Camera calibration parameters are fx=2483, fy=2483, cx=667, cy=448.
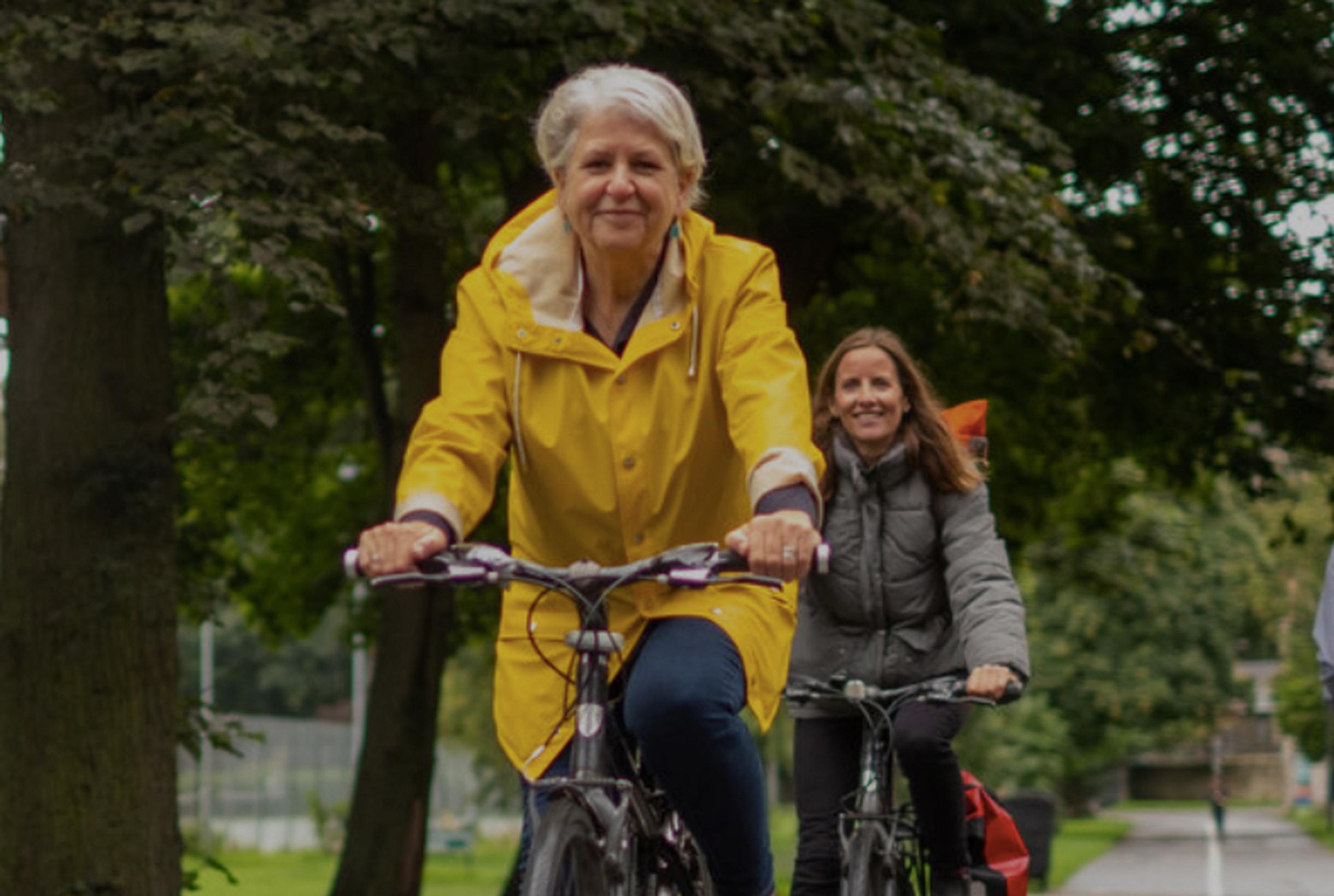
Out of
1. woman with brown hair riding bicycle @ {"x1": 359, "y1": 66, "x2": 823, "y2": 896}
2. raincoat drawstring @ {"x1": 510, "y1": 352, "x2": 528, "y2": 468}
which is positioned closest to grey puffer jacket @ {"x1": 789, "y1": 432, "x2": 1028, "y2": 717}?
woman with brown hair riding bicycle @ {"x1": 359, "y1": 66, "x2": 823, "y2": 896}

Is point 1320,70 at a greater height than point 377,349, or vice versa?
point 1320,70

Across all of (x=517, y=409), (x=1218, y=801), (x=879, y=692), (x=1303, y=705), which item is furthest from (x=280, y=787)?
(x=517, y=409)

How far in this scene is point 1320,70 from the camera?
52.5ft

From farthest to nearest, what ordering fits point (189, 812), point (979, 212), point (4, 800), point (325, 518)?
point (189, 812), point (325, 518), point (979, 212), point (4, 800)

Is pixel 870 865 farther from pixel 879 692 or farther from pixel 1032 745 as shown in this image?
pixel 1032 745

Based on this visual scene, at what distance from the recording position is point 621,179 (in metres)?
4.20

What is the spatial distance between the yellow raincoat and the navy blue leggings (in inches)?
2.9

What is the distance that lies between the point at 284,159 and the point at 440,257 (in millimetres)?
5954

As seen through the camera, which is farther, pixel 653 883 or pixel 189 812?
pixel 189 812

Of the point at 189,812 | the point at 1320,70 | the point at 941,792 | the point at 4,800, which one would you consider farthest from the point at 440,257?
the point at 189,812

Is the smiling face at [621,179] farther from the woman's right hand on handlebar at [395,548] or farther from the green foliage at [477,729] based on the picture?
the green foliage at [477,729]

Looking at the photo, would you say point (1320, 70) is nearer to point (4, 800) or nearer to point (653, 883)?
point (4, 800)

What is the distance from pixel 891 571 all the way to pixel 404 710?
33.3 feet

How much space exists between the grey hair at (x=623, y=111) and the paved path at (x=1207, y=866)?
773 inches
